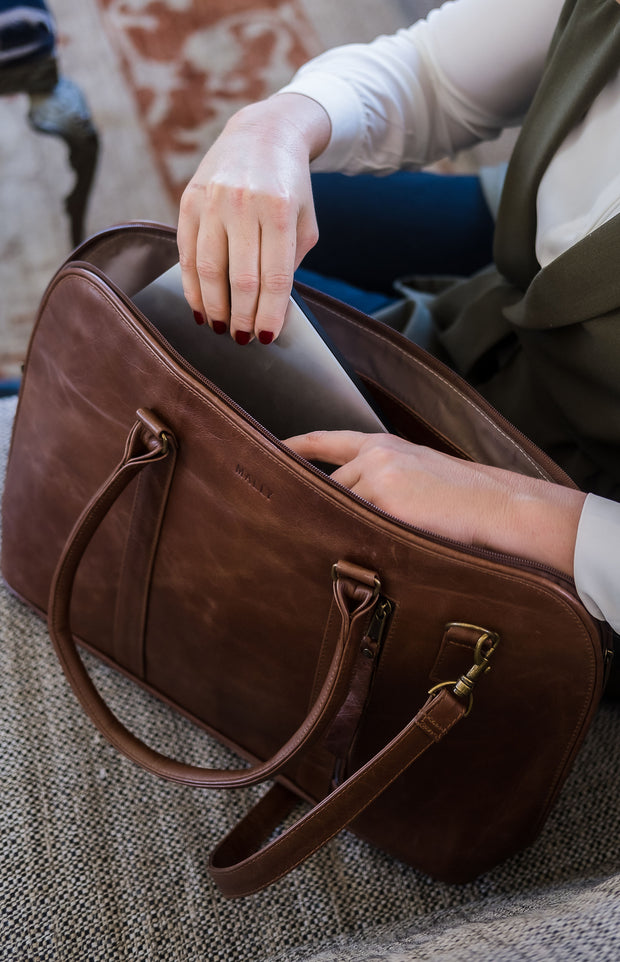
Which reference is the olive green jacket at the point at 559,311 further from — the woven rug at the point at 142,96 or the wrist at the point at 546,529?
the woven rug at the point at 142,96

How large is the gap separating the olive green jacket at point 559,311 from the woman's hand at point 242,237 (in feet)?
0.68

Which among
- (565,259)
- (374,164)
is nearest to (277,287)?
(565,259)

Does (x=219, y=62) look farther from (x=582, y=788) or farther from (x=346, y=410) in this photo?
(x=582, y=788)

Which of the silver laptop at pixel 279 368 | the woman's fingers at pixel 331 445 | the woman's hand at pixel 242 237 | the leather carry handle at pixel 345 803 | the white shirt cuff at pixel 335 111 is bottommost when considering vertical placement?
the leather carry handle at pixel 345 803

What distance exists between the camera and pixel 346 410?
1.93 feet

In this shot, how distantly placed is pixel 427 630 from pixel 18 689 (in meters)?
0.38

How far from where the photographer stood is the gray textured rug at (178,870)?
0.56 meters

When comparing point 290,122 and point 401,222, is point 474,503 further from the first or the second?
point 401,222

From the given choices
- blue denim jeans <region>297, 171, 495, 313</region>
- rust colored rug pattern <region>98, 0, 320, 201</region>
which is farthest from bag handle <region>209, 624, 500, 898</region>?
rust colored rug pattern <region>98, 0, 320, 201</region>

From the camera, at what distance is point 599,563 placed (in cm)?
51

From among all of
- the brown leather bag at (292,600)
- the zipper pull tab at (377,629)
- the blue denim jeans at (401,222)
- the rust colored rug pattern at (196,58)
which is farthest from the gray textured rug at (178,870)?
the rust colored rug pattern at (196,58)

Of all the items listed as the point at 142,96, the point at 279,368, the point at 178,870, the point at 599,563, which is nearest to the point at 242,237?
the point at 279,368

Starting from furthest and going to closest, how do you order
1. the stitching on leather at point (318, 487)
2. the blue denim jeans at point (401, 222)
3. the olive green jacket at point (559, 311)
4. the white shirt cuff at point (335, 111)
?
1. the blue denim jeans at point (401, 222)
2. the white shirt cuff at point (335, 111)
3. the olive green jacket at point (559, 311)
4. the stitching on leather at point (318, 487)

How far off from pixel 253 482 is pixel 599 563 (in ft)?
0.78
